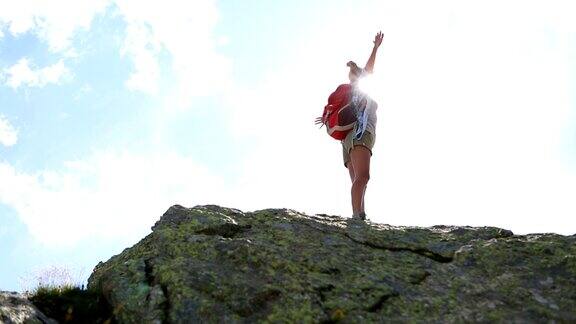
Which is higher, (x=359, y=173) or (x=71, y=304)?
(x=359, y=173)

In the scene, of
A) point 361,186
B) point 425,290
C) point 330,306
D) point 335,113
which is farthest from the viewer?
point 335,113

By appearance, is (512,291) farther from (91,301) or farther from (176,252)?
(91,301)

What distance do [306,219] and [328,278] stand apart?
1.93 metres

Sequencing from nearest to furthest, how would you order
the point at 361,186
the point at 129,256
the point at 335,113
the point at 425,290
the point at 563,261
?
the point at 425,290 < the point at 563,261 < the point at 129,256 < the point at 361,186 < the point at 335,113

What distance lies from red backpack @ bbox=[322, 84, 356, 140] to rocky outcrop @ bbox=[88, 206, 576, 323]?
8.43ft

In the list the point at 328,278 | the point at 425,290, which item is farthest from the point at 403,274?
the point at 328,278

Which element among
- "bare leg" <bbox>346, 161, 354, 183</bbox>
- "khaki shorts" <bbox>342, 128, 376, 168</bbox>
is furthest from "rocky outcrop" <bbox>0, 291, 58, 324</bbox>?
"bare leg" <bbox>346, 161, 354, 183</bbox>

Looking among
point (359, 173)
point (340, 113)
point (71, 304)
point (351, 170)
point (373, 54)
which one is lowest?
point (71, 304)

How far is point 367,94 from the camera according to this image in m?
9.88

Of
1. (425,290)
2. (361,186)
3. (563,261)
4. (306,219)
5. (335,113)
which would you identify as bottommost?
(425,290)

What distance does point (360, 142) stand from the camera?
30.6 ft

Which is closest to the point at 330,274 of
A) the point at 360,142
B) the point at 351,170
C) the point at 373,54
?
the point at 360,142

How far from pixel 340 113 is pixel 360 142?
0.74m

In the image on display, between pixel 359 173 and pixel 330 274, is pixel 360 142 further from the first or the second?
pixel 330 274
